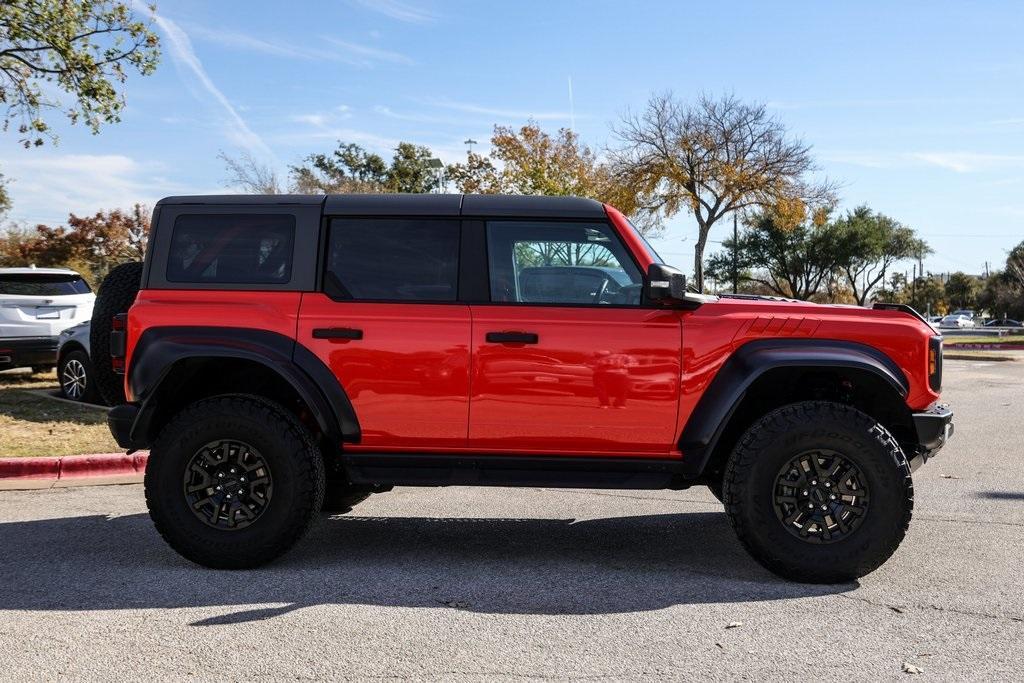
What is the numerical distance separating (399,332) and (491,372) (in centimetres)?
53

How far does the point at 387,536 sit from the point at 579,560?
1.27 m

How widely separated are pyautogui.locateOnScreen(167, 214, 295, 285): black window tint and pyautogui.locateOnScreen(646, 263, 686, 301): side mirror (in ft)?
6.38

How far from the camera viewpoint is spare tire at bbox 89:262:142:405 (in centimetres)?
557

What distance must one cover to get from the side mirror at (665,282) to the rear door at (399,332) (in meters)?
0.97

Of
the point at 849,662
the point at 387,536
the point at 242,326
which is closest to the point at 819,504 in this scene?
the point at 849,662

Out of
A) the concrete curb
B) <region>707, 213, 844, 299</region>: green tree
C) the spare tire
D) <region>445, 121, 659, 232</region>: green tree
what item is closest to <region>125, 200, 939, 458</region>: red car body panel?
the spare tire

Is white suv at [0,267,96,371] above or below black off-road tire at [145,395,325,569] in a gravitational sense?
above

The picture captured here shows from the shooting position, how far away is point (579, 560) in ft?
17.2

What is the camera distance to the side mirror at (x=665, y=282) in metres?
4.72

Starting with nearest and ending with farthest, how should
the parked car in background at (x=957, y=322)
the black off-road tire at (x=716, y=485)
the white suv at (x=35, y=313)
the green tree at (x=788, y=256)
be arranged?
the black off-road tire at (x=716, y=485), the white suv at (x=35, y=313), the green tree at (x=788, y=256), the parked car in background at (x=957, y=322)

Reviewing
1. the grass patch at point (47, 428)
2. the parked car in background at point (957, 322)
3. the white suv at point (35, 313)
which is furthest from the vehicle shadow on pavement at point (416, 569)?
the parked car in background at point (957, 322)

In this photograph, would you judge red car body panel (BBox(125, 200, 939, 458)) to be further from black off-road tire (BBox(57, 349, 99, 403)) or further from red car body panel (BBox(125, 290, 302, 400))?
black off-road tire (BBox(57, 349, 99, 403))

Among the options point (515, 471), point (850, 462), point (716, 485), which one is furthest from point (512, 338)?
point (850, 462)

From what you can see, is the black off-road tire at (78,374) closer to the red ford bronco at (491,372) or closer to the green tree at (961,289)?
the red ford bronco at (491,372)
